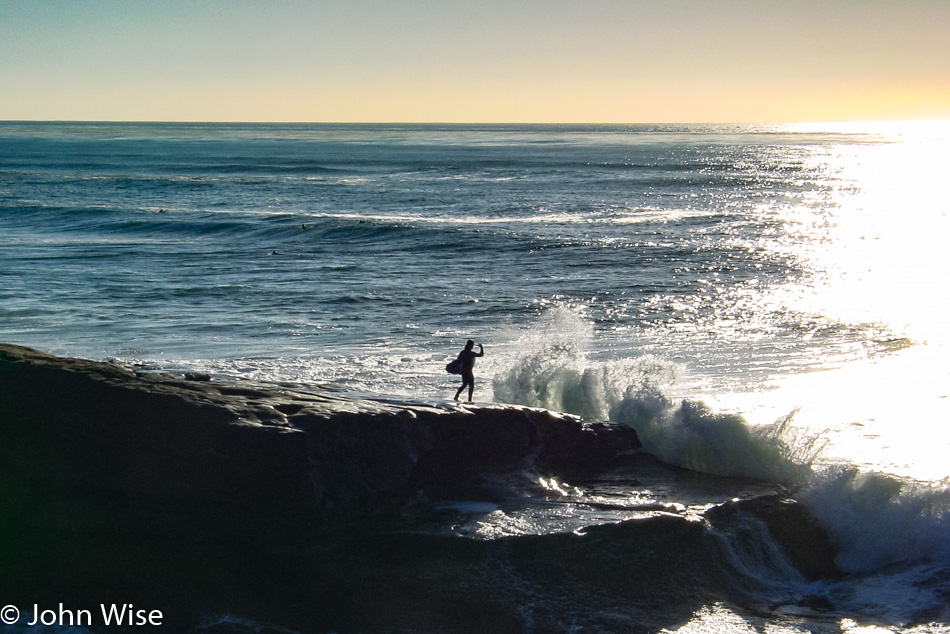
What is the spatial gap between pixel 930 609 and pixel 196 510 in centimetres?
692

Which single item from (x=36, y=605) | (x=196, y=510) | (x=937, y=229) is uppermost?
(x=937, y=229)

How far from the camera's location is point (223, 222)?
39250 millimetres

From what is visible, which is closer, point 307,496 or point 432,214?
point 307,496

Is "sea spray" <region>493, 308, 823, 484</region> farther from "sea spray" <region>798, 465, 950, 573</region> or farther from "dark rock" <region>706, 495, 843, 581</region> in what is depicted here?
"dark rock" <region>706, 495, 843, 581</region>

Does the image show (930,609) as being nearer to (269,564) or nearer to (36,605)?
(269,564)

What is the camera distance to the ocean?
9.61 metres

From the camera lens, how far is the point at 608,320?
21.0m

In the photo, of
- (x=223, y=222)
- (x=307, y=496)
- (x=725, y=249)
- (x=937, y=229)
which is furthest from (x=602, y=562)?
(x=937, y=229)

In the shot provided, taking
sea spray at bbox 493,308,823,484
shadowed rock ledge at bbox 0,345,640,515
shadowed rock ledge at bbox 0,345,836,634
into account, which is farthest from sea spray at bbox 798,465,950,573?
shadowed rock ledge at bbox 0,345,640,515

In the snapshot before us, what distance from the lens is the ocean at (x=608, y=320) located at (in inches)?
378

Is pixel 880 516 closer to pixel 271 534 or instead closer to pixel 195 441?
pixel 271 534

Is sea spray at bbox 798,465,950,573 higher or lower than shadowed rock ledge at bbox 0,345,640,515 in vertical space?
lower

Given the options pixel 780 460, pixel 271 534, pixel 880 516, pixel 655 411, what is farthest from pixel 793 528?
pixel 271 534

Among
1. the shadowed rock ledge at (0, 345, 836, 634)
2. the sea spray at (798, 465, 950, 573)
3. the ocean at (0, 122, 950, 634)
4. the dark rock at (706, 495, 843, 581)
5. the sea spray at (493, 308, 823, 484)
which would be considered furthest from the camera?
the sea spray at (493, 308, 823, 484)
